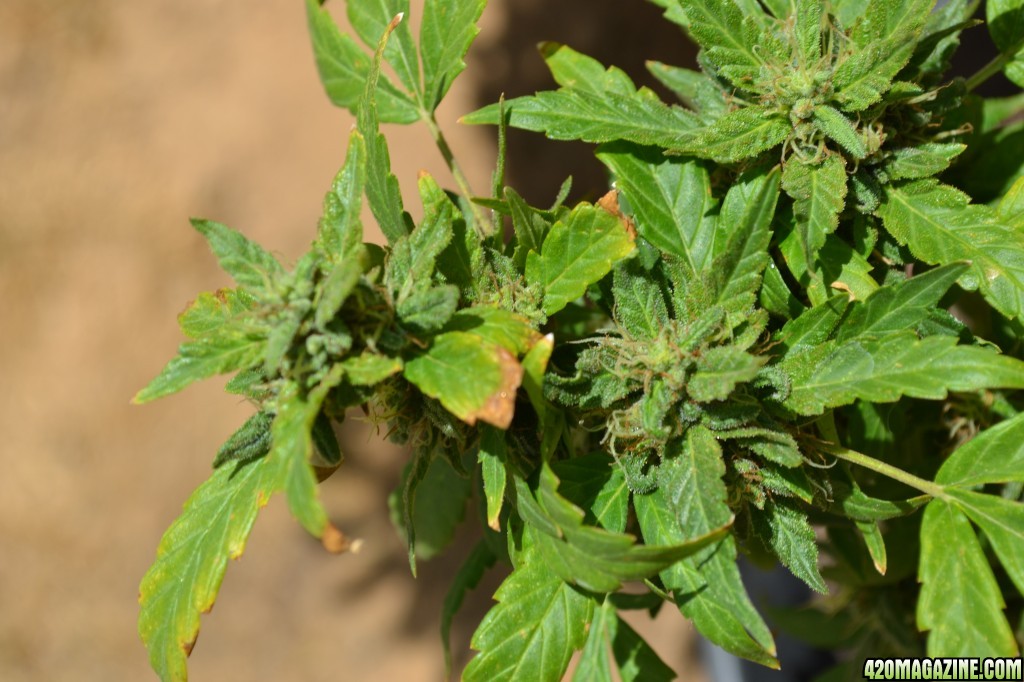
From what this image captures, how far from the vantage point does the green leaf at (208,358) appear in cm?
113

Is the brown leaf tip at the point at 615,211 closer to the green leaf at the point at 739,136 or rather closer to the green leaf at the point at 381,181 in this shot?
the green leaf at the point at 739,136

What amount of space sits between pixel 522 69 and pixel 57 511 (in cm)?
306

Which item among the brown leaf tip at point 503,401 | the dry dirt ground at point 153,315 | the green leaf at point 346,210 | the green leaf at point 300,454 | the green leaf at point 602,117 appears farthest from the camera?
the dry dirt ground at point 153,315

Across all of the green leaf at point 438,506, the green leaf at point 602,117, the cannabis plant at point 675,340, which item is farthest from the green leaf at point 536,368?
the green leaf at point 438,506

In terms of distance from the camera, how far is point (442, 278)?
1277mm

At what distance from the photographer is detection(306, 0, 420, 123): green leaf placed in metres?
1.79

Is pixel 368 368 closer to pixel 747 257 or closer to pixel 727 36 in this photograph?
pixel 747 257

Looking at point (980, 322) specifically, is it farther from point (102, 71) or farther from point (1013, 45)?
point (102, 71)

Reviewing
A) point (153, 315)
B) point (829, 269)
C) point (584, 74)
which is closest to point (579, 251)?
point (829, 269)

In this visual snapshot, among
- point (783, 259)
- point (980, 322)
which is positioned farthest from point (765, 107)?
point (980, 322)

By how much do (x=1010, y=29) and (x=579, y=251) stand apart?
104 cm

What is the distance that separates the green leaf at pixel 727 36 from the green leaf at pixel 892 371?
47 centimetres

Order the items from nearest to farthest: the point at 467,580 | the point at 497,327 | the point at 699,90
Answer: the point at 497,327, the point at 699,90, the point at 467,580

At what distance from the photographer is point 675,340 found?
125 cm
